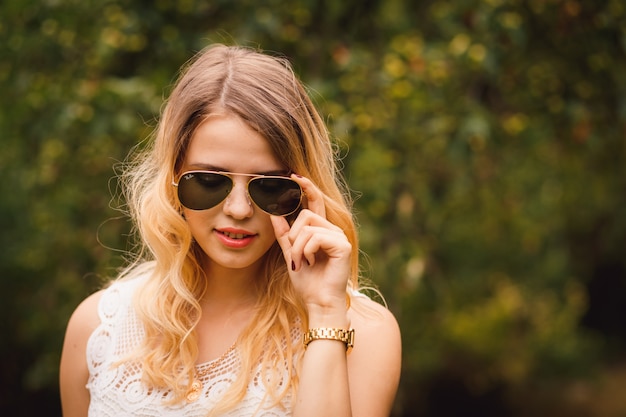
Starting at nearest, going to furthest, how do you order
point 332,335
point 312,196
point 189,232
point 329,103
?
point 332,335, point 312,196, point 189,232, point 329,103

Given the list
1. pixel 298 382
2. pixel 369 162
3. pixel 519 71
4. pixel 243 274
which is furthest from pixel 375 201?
pixel 298 382

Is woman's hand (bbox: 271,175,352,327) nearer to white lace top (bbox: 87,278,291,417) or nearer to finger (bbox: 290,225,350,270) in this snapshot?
finger (bbox: 290,225,350,270)

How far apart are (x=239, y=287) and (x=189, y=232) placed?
232mm

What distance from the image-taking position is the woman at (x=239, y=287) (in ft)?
6.36

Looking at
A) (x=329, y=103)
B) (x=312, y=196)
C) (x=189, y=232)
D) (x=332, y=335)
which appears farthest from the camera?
(x=329, y=103)

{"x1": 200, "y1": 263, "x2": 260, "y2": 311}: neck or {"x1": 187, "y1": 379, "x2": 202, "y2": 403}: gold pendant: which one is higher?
{"x1": 200, "y1": 263, "x2": 260, "y2": 311}: neck

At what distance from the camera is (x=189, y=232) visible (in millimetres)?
2152

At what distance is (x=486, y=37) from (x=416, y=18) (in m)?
0.88

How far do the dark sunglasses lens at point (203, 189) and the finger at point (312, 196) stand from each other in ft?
0.63

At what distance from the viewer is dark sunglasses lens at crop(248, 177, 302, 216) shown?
1929 millimetres

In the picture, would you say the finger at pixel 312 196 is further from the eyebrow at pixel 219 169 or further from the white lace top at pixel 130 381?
the white lace top at pixel 130 381

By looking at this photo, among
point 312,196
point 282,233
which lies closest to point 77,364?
point 282,233

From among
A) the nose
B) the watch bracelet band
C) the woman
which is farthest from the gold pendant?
the nose

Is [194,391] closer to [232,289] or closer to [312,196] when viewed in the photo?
[232,289]
